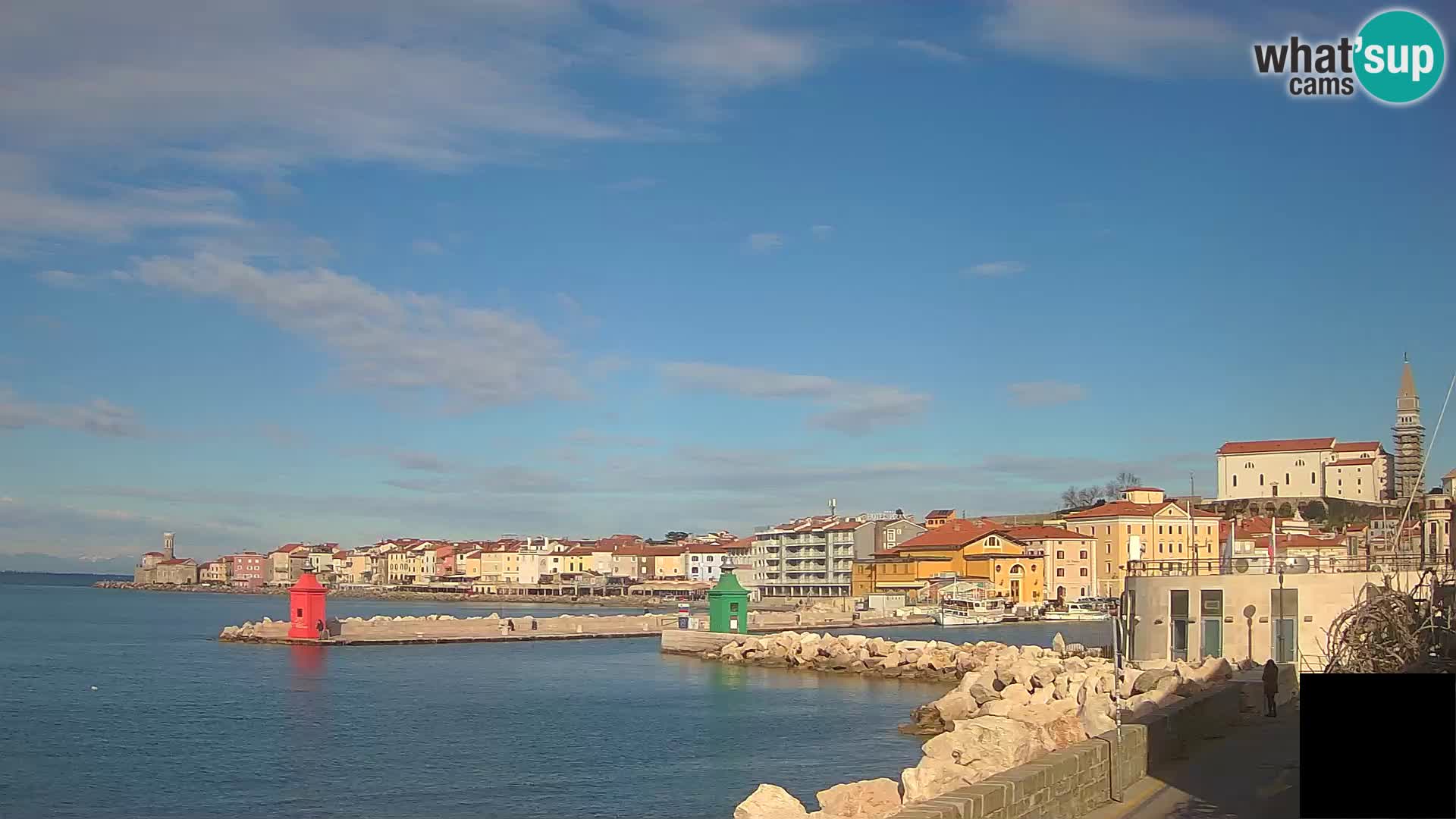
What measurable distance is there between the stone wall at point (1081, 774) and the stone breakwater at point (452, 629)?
161 ft

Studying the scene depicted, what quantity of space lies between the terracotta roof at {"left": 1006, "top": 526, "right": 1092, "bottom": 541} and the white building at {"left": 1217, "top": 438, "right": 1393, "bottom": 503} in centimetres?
3571

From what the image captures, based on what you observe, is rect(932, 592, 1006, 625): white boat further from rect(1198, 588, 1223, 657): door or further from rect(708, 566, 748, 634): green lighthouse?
rect(1198, 588, 1223, 657): door

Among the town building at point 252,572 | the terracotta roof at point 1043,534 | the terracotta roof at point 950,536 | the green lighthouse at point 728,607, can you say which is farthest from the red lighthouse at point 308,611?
the town building at point 252,572

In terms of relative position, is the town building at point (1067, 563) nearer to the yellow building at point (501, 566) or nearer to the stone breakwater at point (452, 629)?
the stone breakwater at point (452, 629)

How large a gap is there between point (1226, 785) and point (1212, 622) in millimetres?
13337

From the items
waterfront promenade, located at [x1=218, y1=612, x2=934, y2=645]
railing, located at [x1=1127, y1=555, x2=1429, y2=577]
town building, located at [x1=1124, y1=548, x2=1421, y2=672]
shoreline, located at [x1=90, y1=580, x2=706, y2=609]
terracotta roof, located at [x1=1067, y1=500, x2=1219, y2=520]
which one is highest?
terracotta roof, located at [x1=1067, y1=500, x2=1219, y2=520]

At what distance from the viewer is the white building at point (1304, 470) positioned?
385ft

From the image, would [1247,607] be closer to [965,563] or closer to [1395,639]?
[1395,639]

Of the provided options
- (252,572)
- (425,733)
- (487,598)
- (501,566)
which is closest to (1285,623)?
(425,733)

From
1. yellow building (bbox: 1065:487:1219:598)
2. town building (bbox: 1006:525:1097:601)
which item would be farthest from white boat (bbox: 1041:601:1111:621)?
town building (bbox: 1006:525:1097:601)

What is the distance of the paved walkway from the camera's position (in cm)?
1135

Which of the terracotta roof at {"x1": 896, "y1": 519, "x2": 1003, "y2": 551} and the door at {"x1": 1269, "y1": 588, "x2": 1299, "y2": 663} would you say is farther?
the terracotta roof at {"x1": 896, "y1": 519, "x2": 1003, "y2": 551}

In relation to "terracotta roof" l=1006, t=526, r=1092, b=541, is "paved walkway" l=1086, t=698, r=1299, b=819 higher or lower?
lower

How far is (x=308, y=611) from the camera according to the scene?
5938 cm
